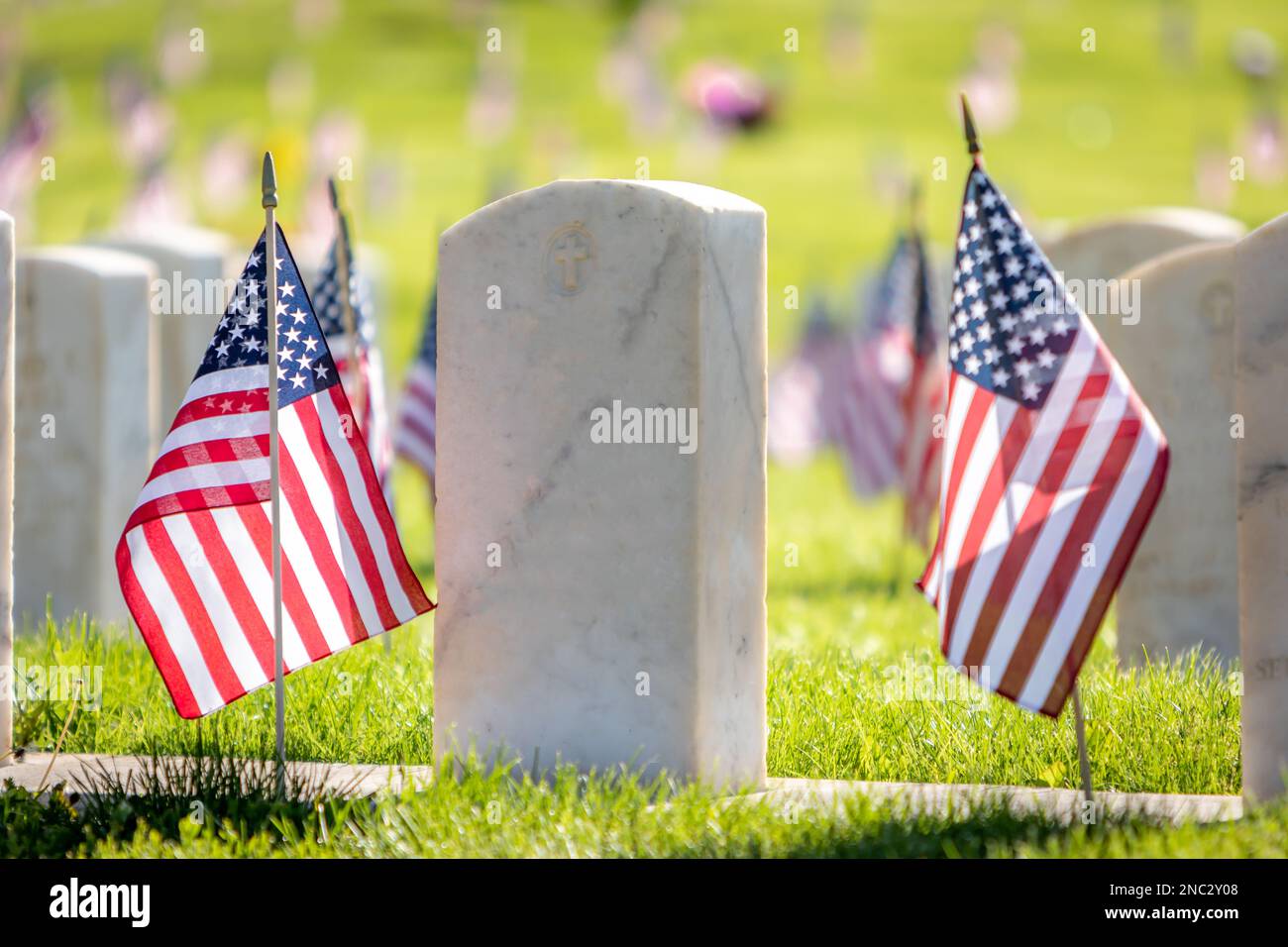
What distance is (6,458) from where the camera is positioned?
7.22 meters

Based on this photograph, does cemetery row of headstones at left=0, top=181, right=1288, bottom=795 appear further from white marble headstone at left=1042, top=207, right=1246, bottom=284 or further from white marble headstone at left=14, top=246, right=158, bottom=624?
white marble headstone at left=1042, top=207, right=1246, bottom=284

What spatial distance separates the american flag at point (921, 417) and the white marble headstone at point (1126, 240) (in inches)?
58.0

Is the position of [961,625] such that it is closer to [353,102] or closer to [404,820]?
[404,820]

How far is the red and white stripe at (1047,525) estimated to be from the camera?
5.88m

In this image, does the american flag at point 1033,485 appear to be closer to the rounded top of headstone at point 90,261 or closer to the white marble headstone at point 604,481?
the white marble headstone at point 604,481

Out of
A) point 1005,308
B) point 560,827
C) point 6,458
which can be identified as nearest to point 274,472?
point 6,458

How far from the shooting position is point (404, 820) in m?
5.98

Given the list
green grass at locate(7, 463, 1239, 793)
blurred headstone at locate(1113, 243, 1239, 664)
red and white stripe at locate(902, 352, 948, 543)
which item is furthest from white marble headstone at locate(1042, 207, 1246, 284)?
green grass at locate(7, 463, 1239, 793)

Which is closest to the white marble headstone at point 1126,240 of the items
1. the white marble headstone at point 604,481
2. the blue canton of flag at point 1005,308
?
the white marble headstone at point 604,481

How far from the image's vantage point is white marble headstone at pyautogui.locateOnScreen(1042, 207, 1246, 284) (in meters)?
11.1

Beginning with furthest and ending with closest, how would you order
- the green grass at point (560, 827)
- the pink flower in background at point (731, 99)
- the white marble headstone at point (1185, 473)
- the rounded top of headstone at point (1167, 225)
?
the pink flower in background at point (731, 99) < the rounded top of headstone at point (1167, 225) < the white marble headstone at point (1185, 473) < the green grass at point (560, 827)

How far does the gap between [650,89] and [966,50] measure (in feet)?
42.1

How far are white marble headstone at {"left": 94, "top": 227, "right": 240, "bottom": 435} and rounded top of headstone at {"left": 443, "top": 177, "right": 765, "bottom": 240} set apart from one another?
5.52 meters
